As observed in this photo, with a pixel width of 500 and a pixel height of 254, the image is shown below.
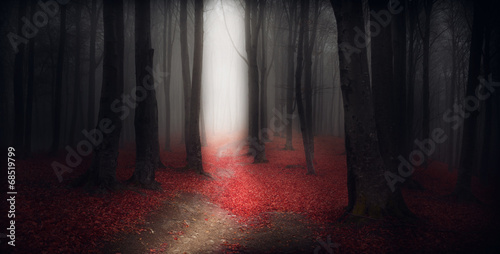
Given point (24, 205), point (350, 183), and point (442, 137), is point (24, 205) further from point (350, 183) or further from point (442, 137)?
point (442, 137)

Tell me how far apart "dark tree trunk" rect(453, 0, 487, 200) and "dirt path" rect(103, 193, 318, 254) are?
665cm

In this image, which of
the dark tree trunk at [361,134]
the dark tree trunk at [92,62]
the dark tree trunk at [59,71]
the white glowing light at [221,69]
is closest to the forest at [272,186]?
the dark tree trunk at [361,134]

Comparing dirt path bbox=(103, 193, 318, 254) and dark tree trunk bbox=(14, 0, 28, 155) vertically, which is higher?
dark tree trunk bbox=(14, 0, 28, 155)

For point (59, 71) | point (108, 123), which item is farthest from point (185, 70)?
point (59, 71)

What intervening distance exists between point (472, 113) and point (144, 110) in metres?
11.7

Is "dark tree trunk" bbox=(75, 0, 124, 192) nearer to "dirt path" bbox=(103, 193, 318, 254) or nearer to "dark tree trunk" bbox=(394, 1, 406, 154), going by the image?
"dirt path" bbox=(103, 193, 318, 254)

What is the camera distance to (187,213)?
7598mm

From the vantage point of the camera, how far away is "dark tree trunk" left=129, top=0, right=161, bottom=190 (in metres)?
9.08

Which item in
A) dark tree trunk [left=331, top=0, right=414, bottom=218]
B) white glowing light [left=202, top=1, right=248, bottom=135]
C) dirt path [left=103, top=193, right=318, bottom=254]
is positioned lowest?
dirt path [left=103, top=193, right=318, bottom=254]

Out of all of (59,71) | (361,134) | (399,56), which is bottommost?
(361,134)

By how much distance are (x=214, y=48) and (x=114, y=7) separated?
37314 millimetres

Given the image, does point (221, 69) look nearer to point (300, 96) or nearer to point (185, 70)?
point (185, 70)

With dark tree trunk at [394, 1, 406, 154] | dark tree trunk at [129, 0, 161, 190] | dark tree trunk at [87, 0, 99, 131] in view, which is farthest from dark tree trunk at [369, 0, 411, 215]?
dark tree trunk at [87, 0, 99, 131]

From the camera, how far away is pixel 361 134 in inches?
256
